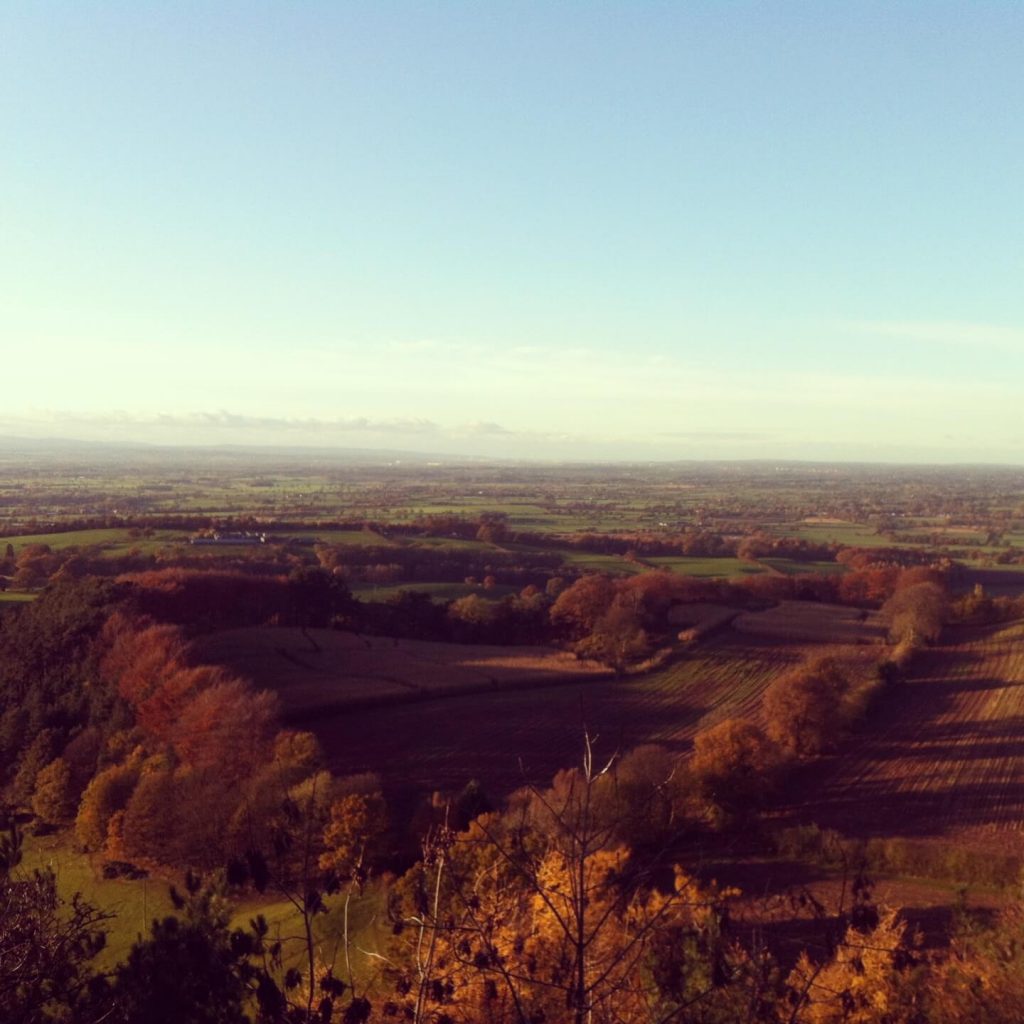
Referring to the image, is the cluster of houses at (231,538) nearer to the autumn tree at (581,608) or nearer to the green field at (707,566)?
the autumn tree at (581,608)

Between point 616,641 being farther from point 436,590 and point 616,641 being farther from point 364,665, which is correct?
point 436,590

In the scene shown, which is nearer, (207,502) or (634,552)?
(634,552)

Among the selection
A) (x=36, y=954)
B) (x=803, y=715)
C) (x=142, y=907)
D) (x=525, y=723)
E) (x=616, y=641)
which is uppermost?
(x=36, y=954)

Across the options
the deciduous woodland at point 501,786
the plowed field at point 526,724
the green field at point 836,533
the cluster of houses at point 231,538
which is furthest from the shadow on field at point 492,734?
the green field at point 836,533

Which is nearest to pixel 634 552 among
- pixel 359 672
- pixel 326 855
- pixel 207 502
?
pixel 359 672

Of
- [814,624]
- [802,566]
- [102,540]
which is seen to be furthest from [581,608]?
[102,540]

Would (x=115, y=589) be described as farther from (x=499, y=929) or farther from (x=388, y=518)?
(x=388, y=518)
